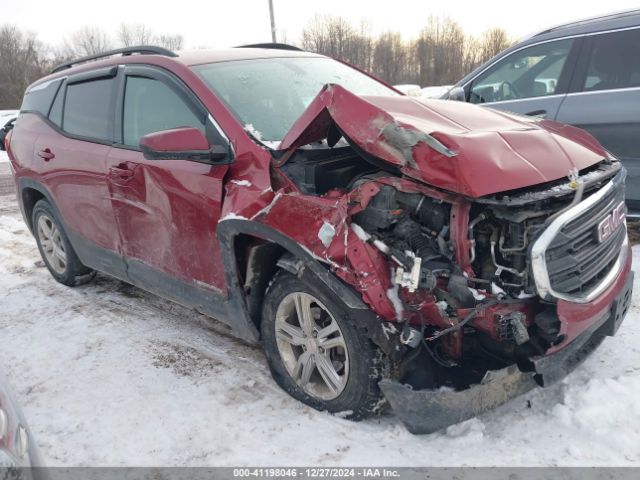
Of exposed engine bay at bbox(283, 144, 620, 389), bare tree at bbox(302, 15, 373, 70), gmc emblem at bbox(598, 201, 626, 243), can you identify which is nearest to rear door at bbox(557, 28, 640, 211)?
gmc emblem at bbox(598, 201, 626, 243)

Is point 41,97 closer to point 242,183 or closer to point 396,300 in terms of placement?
point 242,183

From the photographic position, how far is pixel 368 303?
2375mm

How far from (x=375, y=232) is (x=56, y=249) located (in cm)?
361

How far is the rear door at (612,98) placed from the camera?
450cm

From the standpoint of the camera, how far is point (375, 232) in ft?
8.12

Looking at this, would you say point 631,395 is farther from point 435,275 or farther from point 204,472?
point 204,472

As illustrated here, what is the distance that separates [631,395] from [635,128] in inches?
107

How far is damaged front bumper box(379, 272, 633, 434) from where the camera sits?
7.61 feet

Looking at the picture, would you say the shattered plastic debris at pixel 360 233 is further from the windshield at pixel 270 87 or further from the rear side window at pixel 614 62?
the rear side window at pixel 614 62

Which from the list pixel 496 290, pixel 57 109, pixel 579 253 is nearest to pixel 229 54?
pixel 57 109

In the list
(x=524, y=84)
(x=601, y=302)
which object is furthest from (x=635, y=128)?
(x=601, y=302)

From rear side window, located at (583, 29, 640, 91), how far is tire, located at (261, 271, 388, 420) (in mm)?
3620

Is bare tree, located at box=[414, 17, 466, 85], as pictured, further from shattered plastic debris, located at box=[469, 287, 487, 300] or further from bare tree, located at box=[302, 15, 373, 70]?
shattered plastic debris, located at box=[469, 287, 487, 300]

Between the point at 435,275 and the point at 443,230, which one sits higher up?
the point at 443,230
